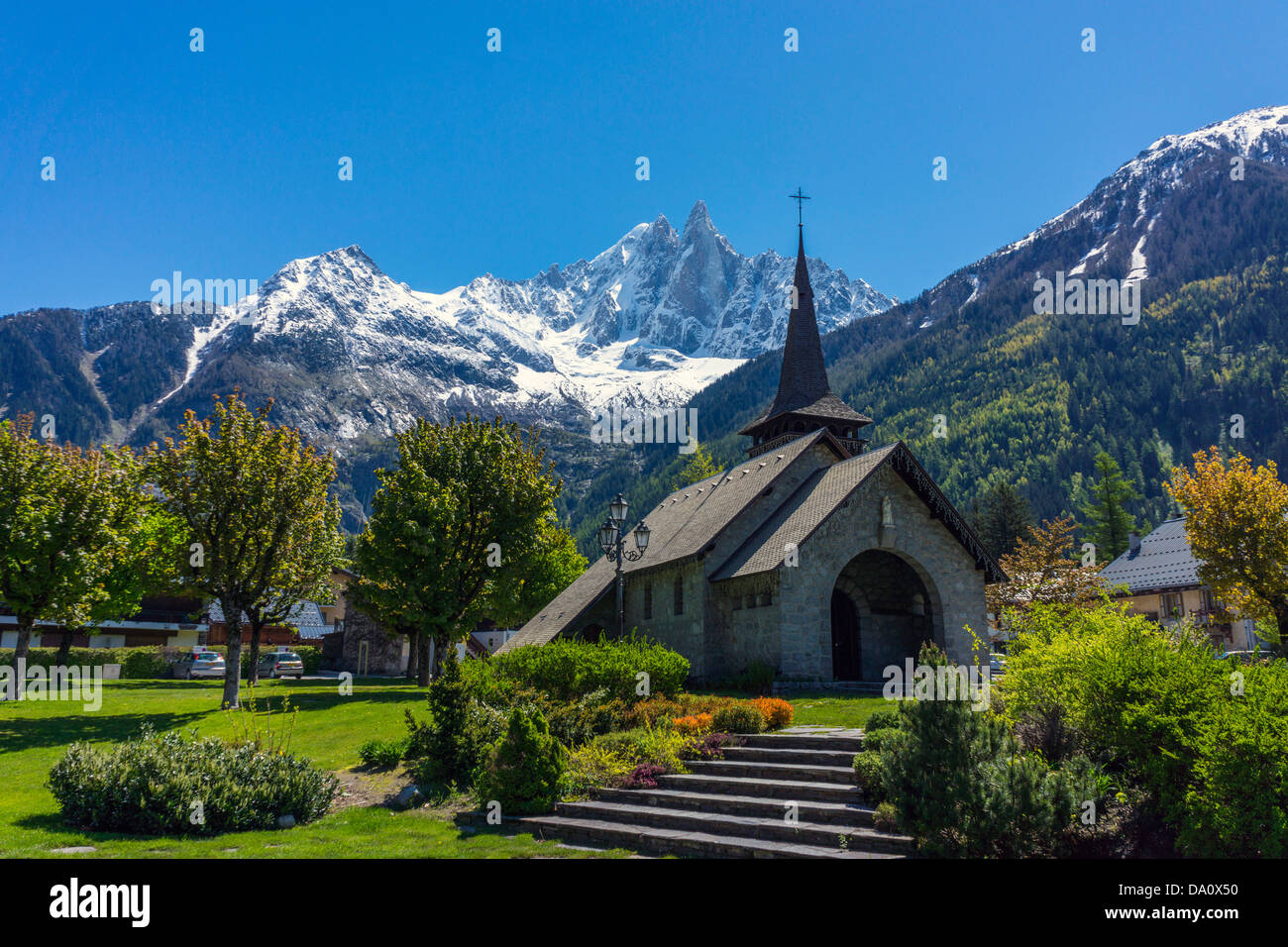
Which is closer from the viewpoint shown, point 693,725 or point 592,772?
point 592,772

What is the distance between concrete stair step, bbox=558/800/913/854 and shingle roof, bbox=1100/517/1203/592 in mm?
47763

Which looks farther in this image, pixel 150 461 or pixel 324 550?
pixel 324 550

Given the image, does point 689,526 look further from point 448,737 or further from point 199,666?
point 199,666

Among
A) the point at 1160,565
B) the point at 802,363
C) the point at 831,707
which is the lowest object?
the point at 831,707

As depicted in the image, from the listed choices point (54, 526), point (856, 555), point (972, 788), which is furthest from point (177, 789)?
point (856, 555)

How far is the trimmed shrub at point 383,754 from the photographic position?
672 inches

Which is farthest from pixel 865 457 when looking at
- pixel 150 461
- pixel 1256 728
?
pixel 150 461

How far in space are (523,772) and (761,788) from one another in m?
3.91

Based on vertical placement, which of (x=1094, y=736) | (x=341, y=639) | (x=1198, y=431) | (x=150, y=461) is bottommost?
(x=341, y=639)

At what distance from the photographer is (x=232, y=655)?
87.5 ft

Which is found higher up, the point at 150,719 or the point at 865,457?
the point at 865,457
